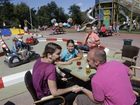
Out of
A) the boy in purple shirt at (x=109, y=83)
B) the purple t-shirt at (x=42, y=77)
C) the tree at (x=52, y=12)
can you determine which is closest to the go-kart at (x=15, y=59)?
the purple t-shirt at (x=42, y=77)

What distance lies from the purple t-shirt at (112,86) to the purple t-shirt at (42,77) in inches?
38.6

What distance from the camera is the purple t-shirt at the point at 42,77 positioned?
3955 millimetres

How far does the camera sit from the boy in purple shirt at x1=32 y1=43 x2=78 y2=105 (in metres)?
3.94

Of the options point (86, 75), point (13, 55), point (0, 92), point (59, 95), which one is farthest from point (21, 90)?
point (13, 55)

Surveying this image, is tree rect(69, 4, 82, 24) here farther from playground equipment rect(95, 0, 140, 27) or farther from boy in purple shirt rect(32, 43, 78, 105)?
boy in purple shirt rect(32, 43, 78, 105)

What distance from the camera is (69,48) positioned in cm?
700

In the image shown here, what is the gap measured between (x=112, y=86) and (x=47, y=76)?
1213 millimetres

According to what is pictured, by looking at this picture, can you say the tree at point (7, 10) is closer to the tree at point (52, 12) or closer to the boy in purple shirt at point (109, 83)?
the tree at point (52, 12)

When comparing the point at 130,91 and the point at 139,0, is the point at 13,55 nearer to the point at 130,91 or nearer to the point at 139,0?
the point at 130,91

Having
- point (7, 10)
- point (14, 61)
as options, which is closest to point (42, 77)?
point (14, 61)

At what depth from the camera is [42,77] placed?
3998 mm

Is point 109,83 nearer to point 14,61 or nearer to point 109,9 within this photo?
point 14,61

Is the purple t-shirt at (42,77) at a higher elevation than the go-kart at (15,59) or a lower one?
higher

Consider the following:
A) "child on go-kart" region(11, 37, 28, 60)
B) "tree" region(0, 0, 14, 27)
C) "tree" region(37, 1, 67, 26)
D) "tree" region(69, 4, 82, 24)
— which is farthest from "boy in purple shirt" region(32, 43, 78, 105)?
"tree" region(37, 1, 67, 26)
